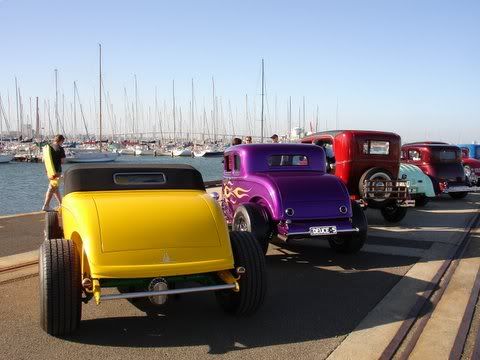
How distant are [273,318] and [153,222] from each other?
152cm

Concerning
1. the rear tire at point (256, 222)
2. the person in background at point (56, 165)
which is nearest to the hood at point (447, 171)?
the rear tire at point (256, 222)

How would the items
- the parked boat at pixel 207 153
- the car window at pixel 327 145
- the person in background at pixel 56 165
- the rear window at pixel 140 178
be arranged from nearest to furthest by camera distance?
1. the rear window at pixel 140 178
2. the person in background at pixel 56 165
3. the car window at pixel 327 145
4. the parked boat at pixel 207 153

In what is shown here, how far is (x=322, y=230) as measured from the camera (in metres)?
7.16

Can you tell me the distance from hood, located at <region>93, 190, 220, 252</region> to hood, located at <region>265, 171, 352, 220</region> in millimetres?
2376

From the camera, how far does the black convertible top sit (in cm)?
525

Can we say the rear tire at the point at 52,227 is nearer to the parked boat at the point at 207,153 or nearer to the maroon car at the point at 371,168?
the maroon car at the point at 371,168

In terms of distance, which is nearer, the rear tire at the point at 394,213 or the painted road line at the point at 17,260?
the painted road line at the point at 17,260

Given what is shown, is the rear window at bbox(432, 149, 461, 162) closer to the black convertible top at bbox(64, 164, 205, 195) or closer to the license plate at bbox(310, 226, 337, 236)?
the license plate at bbox(310, 226, 337, 236)

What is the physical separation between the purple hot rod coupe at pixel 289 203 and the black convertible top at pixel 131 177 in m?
1.74

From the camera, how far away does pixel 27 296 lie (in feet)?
18.0

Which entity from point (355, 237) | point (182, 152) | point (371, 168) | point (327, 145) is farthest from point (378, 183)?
point (182, 152)

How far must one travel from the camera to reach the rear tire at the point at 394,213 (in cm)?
1112

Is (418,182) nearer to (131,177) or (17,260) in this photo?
(131,177)

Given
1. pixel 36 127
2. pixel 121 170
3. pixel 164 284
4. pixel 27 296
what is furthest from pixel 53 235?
pixel 36 127
